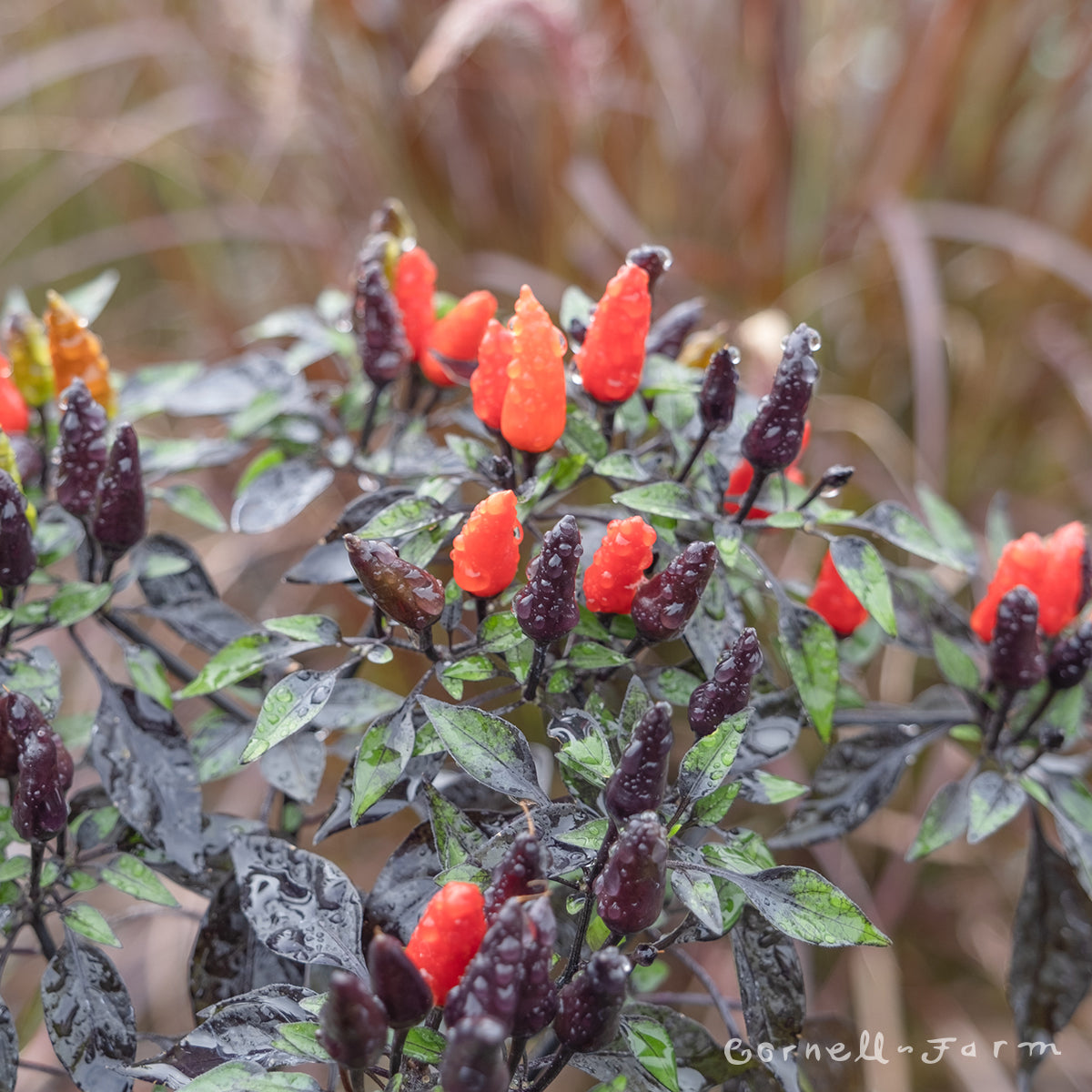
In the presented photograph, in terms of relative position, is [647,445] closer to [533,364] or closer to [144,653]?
[533,364]

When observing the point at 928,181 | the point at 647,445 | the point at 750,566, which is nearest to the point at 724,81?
the point at 928,181

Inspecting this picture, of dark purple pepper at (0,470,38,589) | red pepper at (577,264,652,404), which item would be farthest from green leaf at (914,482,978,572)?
dark purple pepper at (0,470,38,589)

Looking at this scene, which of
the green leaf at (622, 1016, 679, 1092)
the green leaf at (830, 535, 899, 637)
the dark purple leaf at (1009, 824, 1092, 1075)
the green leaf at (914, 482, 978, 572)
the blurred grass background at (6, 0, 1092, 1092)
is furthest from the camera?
the blurred grass background at (6, 0, 1092, 1092)

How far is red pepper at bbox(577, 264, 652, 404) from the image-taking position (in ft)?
1.95

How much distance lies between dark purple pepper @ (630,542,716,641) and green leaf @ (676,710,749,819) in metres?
0.06

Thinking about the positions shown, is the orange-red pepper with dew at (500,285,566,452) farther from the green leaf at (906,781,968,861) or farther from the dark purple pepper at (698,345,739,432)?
the green leaf at (906,781,968,861)

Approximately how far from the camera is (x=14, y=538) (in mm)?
578

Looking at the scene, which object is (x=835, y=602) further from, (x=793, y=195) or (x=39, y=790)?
(x=793, y=195)

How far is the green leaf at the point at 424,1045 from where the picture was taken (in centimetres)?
48

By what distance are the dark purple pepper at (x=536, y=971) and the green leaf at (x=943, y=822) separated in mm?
325

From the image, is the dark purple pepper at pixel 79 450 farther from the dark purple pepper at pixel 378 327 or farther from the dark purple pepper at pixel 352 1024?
the dark purple pepper at pixel 352 1024

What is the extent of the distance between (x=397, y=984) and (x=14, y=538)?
1.15ft

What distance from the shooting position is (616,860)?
44 centimetres

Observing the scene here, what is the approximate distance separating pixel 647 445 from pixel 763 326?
1.94 feet
